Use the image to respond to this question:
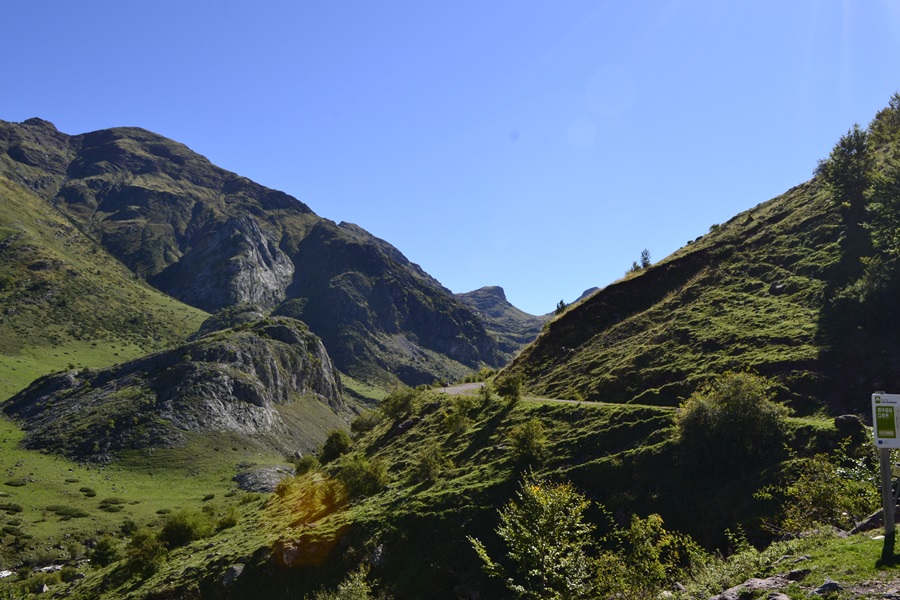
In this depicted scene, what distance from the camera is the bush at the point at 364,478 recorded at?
153 feet

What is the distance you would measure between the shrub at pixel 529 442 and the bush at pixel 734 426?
10227mm

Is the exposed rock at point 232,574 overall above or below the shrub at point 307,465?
below

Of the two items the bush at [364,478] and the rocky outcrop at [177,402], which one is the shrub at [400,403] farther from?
the rocky outcrop at [177,402]

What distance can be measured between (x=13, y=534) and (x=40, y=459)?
147ft

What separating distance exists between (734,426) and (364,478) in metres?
31.2

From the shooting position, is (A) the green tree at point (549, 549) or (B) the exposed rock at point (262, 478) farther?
(B) the exposed rock at point (262, 478)

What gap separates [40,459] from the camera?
357 feet

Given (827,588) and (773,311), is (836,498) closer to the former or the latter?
(827,588)

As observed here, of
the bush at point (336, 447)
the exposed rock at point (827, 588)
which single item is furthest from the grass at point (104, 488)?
the exposed rock at point (827, 588)

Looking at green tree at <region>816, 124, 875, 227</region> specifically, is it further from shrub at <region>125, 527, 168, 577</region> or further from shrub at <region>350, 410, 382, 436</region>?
shrub at <region>125, 527, 168, 577</region>

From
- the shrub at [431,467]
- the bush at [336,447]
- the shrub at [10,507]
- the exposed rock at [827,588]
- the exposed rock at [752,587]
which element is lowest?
the shrub at [10,507]

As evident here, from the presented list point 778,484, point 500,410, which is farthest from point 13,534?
point 778,484

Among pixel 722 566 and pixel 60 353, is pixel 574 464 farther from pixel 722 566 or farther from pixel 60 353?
pixel 60 353

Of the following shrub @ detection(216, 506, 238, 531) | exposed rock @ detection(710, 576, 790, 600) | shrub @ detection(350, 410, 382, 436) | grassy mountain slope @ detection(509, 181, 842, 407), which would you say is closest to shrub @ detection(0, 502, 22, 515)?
shrub @ detection(216, 506, 238, 531)
